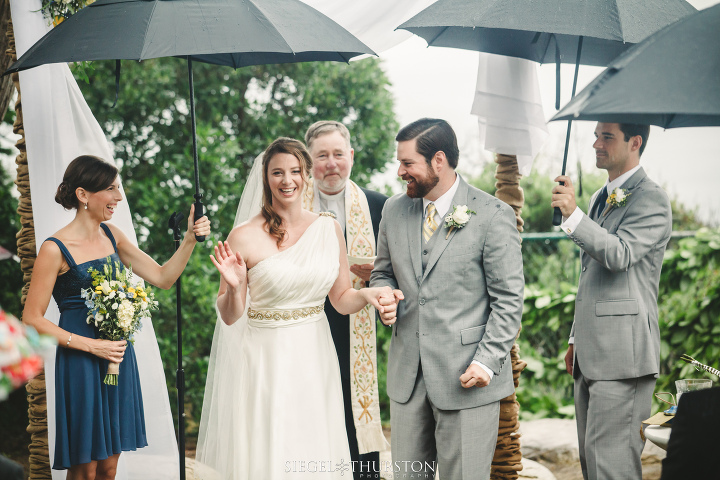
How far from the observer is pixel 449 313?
10.3 ft

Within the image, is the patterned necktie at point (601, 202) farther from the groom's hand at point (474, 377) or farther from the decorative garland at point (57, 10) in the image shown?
the decorative garland at point (57, 10)

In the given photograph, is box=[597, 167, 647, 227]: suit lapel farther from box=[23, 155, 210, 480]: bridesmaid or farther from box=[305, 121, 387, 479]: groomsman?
box=[23, 155, 210, 480]: bridesmaid

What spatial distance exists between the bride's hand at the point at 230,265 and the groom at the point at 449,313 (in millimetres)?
723

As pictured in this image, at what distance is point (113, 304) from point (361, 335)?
57.2 inches

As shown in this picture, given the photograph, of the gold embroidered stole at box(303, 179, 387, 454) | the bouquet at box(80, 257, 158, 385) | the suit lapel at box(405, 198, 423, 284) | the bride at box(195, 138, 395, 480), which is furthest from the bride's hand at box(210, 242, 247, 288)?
the gold embroidered stole at box(303, 179, 387, 454)

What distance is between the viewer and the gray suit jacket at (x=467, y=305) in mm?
3096

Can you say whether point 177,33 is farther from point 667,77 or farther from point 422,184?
point 667,77

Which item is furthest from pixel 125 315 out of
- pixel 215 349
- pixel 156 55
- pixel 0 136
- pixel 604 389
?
pixel 0 136

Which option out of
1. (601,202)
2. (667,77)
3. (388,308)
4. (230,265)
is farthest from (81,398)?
(667,77)

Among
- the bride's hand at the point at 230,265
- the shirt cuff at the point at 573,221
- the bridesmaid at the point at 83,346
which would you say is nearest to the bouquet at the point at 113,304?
the bridesmaid at the point at 83,346

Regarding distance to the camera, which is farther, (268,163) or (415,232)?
(268,163)

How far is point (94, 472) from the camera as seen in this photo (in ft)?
11.2

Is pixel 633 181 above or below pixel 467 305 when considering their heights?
above

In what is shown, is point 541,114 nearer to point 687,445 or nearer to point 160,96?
point 687,445
